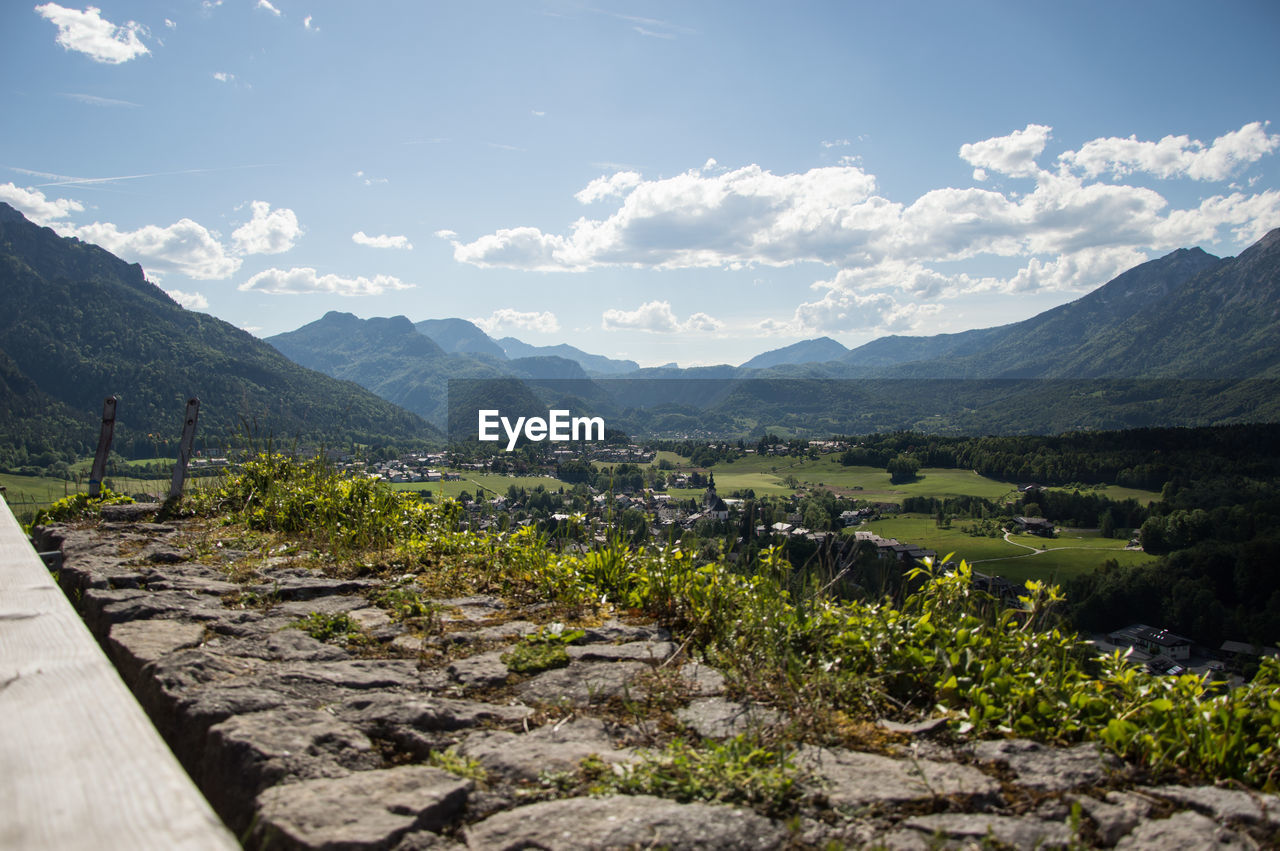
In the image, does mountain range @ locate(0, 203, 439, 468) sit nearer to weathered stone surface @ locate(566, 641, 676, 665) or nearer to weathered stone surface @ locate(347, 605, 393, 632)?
weathered stone surface @ locate(347, 605, 393, 632)

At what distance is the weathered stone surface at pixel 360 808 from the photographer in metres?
1.64

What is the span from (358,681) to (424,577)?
6.47 ft

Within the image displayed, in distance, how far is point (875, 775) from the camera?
2236 mm

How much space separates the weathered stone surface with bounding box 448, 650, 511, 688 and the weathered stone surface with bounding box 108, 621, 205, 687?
1.27m

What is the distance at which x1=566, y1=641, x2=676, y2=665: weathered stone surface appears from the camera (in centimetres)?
332

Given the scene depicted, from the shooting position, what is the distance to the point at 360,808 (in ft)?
5.96

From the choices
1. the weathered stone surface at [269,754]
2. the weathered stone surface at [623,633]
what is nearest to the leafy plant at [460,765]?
the weathered stone surface at [269,754]

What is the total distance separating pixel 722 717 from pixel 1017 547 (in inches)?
2000

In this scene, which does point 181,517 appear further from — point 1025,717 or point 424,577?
point 1025,717

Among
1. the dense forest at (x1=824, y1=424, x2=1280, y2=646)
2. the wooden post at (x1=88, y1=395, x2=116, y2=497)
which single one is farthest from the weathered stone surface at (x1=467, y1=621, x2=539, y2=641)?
the wooden post at (x1=88, y1=395, x2=116, y2=497)

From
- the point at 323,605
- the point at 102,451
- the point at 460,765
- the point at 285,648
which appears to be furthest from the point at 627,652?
the point at 102,451

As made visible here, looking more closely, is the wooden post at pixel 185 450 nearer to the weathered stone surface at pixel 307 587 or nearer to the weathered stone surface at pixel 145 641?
the weathered stone surface at pixel 307 587

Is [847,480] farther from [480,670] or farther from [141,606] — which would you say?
[141,606]

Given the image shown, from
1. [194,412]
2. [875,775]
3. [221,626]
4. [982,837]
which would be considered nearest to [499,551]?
[221,626]
